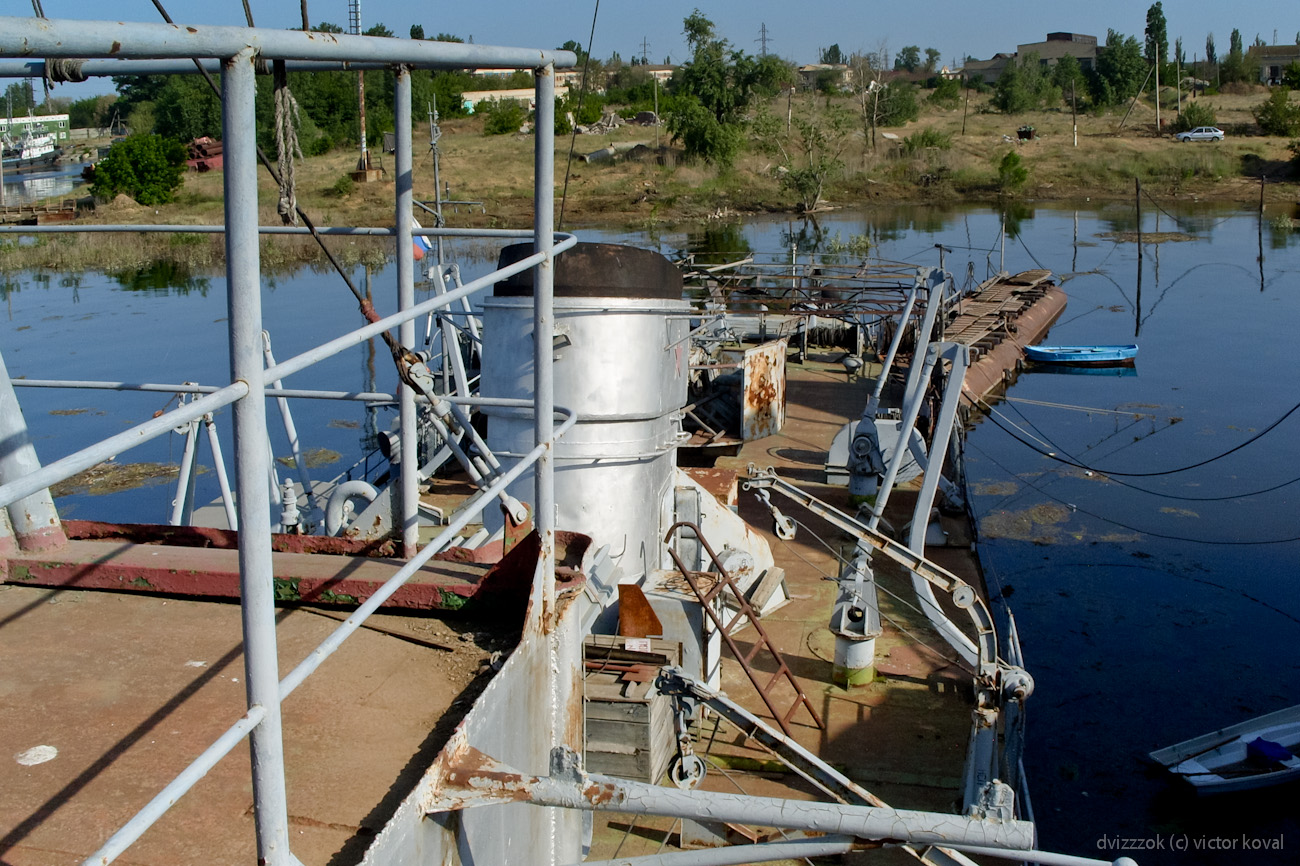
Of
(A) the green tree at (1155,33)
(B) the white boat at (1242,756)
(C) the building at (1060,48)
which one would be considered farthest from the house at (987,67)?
(B) the white boat at (1242,756)

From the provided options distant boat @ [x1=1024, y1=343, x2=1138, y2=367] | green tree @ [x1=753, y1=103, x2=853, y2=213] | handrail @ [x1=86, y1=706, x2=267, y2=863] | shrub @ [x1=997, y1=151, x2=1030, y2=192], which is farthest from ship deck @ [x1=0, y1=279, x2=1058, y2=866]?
shrub @ [x1=997, y1=151, x2=1030, y2=192]

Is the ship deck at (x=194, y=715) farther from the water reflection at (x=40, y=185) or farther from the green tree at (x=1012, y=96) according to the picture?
the green tree at (x=1012, y=96)

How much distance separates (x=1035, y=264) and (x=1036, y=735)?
34583 millimetres

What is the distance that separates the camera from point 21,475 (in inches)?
163

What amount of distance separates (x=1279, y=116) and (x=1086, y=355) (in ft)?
169

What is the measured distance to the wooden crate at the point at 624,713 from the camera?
720cm

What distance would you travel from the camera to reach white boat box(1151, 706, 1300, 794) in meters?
9.16

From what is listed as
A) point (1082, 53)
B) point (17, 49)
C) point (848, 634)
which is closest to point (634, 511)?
point (848, 634)

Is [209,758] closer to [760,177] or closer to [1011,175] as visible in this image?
[760,177]

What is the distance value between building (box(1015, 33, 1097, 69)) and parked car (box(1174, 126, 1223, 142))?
74.9 meters

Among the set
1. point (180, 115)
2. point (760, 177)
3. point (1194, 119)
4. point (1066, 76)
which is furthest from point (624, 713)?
point (1066, 76)

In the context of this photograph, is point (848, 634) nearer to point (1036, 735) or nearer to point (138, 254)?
point (1036, 735)

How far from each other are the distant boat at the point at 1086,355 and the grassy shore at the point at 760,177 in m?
28.2

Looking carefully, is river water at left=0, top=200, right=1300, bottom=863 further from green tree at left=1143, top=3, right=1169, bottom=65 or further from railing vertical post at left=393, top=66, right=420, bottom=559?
green tree at left=1143, top=3, right=1169, bottom=65
